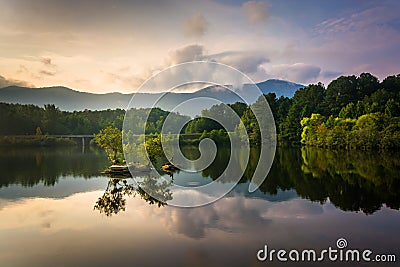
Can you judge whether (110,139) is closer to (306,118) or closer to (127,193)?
(127,193)

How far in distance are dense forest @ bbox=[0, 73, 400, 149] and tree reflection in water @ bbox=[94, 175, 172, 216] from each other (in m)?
6.17

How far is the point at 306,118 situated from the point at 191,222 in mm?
29707

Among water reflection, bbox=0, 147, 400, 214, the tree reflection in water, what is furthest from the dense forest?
the tree reflection in water

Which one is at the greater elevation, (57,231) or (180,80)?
(180,80)

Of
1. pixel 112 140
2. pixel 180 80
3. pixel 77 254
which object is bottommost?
pixel 77 254

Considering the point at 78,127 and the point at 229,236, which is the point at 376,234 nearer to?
the point at 229,236

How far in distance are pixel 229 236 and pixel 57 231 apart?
3.74 meters

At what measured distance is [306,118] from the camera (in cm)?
3578

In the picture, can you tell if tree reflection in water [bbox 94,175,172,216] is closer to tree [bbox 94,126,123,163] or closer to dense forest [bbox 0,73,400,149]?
tree [bbox 94,126,123,163]

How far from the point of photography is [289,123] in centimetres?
3991

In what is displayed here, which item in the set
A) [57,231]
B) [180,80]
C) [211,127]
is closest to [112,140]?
[180,80]

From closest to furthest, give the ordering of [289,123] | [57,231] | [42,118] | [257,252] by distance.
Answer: [257,252], [57,231], [289,123], [42,118]

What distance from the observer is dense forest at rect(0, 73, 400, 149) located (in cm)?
2598

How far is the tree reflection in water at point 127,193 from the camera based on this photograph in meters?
10.1
